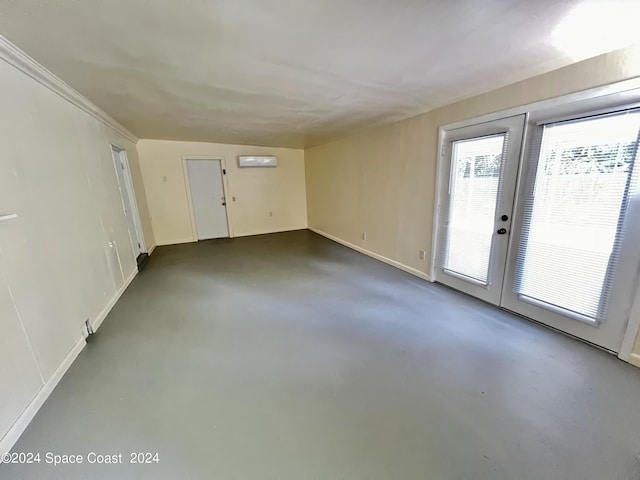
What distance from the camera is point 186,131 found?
14.3ft

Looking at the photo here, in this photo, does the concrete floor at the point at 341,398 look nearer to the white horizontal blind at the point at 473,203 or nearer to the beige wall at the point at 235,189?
the white horizontal blind at the point at 473,203

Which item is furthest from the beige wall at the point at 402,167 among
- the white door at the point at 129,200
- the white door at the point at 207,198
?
the white door at the point at 129,200

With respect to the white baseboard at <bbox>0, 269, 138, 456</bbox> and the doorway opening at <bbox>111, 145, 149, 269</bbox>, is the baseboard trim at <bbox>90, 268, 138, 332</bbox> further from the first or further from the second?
the doorway opening at <bbox>111, 145, 149, 269</bbox>

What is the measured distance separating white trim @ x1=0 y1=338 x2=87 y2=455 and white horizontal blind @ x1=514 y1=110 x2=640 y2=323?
3.68 meters

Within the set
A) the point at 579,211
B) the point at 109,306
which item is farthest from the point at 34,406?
the point at 579,211

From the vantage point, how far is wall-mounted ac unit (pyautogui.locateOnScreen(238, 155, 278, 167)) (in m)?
5.93

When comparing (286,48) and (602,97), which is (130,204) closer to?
(286,48)

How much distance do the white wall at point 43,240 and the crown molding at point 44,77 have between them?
0.14 feet

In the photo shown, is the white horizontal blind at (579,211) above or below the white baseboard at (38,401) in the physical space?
above

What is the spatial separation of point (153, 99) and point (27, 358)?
2405 millimetres

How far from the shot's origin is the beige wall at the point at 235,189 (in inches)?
209

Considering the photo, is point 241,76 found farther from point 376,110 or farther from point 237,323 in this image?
point 237,323

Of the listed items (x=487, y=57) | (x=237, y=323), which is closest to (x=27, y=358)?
(x=237, y=323)

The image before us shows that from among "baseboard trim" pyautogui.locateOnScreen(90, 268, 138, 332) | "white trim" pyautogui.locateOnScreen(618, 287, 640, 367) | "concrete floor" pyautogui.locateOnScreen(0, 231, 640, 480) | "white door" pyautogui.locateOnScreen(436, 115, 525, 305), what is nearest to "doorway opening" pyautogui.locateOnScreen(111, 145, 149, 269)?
"baseboard trim" pyautogui.locateOnScreen(90, 268, 138, 332)
